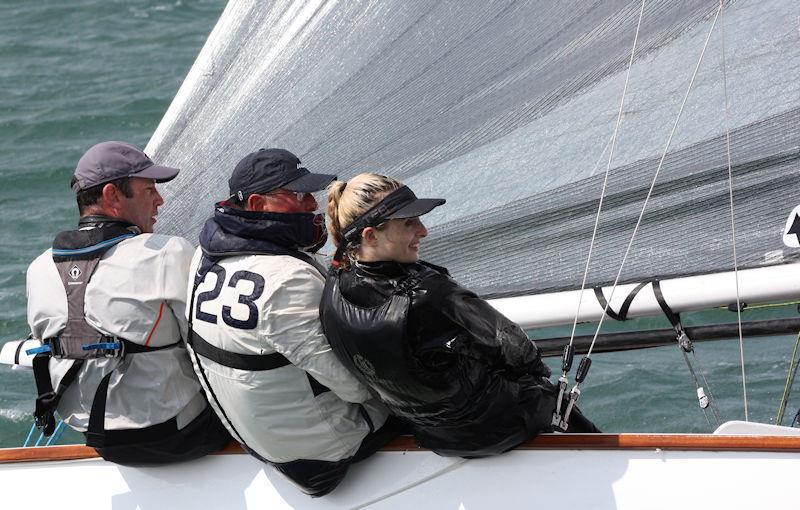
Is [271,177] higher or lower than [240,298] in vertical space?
higher

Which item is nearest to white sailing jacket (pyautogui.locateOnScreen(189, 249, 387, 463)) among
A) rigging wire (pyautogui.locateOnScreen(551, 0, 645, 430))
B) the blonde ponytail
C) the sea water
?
the blonde ponytail

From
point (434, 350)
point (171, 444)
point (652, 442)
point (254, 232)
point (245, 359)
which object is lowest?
point (171, 444)

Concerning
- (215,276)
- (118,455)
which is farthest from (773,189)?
(118,455)

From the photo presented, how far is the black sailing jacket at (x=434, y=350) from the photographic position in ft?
6.70

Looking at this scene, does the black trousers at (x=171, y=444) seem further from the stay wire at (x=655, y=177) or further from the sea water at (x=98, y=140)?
the sea water at (x=98, y=140)

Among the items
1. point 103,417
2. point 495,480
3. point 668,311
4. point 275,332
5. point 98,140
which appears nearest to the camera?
point 275,332

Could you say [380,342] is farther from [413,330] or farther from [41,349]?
[41,349]

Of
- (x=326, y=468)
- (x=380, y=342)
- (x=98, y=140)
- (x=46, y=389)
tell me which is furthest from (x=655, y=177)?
(x=98, y=140)

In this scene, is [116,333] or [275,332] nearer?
[275,332]

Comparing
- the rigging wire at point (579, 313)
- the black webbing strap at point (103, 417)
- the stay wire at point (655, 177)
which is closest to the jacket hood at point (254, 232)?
the black webbing strap at point (103, 417)

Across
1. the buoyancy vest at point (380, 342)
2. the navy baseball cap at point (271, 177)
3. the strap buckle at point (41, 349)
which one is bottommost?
the strap buckle at point (41, 349)

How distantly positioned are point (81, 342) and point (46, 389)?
0.15 m

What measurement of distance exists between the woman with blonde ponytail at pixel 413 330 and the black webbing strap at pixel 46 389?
1.92 feet

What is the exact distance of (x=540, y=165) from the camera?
9.04 ft
